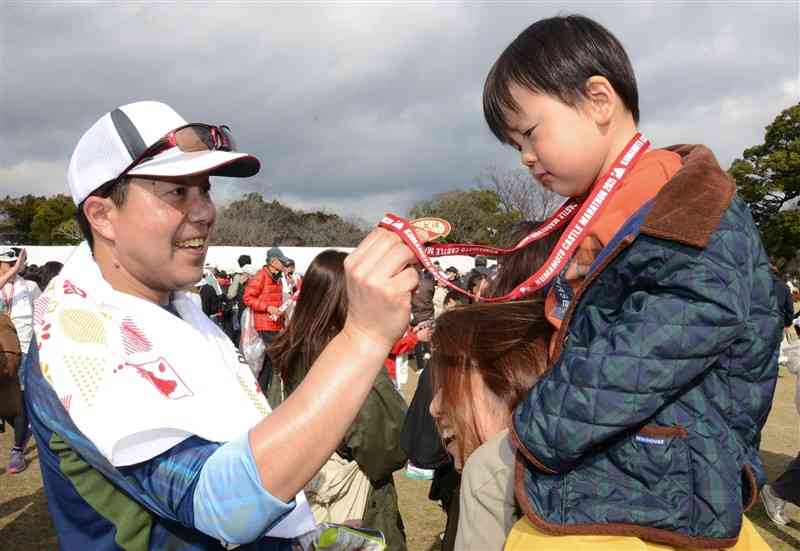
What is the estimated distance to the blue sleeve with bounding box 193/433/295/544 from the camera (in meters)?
1.24

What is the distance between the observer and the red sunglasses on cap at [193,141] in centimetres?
168

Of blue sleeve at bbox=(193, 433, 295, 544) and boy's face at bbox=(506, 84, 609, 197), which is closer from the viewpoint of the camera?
blue sleeve at bbox=(193, 433, 295, 544)

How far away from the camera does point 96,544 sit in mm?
1512

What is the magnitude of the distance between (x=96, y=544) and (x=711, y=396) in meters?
1.63

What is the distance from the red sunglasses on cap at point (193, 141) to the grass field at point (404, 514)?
15.0 ft

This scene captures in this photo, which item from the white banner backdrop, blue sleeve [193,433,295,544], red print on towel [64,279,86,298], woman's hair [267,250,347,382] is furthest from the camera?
the white banner backdrop

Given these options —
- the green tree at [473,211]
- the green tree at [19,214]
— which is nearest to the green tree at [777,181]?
the green tree at [473,211]

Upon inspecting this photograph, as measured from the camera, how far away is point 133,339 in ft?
5.13

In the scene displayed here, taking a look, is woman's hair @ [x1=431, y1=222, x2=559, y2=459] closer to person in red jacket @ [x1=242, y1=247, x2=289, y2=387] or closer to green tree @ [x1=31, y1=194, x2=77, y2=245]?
person in red jacket @ [x1=242, y1=247, x2=289, y2=387]

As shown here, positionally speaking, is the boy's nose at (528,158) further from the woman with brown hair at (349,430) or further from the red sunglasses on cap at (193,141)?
the woman with brown hair at (349,430)

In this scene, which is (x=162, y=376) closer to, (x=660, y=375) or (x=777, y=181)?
(x=660, y=375)

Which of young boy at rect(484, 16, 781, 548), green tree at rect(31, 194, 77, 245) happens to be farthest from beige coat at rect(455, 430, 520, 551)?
green tree at rect(31, 194, 77, 245)

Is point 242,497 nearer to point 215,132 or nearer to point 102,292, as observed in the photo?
point 102,292

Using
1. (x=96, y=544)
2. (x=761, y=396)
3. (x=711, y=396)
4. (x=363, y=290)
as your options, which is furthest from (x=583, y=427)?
(x=96, y=544)
